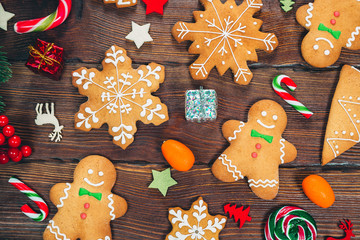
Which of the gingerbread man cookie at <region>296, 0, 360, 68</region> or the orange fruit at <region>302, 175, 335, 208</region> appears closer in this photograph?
the orange fruit at <region>302, 175, 335, 208</region>

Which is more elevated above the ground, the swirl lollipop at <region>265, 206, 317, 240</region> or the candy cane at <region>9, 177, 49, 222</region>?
the swirl lollipop at <region>265, 206, 317, 240</region>

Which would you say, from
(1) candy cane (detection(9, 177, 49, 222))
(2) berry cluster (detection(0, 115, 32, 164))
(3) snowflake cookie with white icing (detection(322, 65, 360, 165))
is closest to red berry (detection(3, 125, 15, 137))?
(2) berry cluster (detection(0, 115, 32, 164))

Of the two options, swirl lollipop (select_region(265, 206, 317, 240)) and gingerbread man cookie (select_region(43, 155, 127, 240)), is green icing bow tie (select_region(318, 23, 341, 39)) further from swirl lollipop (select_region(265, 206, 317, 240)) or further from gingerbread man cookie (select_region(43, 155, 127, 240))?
gingerbread man cookie (select_region(43, 155, 127, 240))

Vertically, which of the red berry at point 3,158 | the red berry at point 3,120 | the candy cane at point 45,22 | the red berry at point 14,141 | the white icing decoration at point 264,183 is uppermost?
the candy cane at point 45,22

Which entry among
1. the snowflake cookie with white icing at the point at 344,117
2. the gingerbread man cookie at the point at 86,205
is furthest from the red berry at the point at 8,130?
the snowflake cookie with white icing at the point at 344,117

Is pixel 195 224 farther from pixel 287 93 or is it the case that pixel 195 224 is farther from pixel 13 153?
pixel 13 153

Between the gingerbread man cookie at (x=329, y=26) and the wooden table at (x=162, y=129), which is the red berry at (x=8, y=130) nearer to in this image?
the wooden table at (x=162, y=129)
